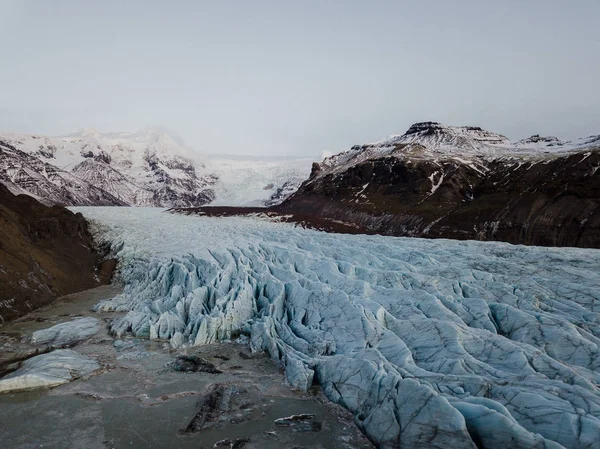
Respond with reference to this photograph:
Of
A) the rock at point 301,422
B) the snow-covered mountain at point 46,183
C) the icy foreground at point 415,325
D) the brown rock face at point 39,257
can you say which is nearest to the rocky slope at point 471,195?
the icy foreground at point 415,325

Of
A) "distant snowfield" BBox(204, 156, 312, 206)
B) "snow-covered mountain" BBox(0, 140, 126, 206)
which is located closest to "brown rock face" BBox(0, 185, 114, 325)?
"snow-covered mountain" BBox(0, 140, 126, 206)

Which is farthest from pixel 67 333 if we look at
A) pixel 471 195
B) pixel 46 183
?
pixel 46 183

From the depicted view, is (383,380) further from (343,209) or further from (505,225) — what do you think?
(343,209)

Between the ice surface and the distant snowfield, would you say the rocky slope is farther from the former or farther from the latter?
the distant snowfield

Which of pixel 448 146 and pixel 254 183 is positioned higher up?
pixel 448 146

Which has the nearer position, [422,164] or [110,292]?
[110,292]

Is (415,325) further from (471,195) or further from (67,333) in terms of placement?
(471,195)

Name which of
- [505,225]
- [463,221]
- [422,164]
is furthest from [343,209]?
[505,225]
